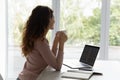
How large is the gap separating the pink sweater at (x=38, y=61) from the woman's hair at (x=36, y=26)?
0.06 metres

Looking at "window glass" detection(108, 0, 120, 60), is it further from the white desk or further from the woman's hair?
the woman's hair

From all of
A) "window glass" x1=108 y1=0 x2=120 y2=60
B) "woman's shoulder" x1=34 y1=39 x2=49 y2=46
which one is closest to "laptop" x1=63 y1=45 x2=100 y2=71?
"woman's shoulder" x1=34 y1=39 x2=49 y2=46

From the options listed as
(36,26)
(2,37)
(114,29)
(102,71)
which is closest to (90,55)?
(102,71)

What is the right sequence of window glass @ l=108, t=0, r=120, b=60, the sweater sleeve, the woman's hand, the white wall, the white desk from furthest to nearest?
window glass @ l=108, t=0, r=120, b=60 < the white wall < the woman's hand < the sweater sleeve < the white desk

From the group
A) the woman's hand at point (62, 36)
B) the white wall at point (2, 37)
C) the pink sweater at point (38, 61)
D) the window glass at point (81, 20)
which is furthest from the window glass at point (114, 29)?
the pink sweater at point (38, 61)

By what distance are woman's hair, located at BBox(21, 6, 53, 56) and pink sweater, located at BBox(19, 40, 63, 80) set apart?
0.19ft

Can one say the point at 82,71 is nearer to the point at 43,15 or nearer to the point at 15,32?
the point at 43,15

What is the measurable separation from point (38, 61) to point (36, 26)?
0.95ft

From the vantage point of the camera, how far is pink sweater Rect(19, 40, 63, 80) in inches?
73.9

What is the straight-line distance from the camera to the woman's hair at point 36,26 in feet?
6.42

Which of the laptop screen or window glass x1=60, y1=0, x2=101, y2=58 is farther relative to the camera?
window glass x1=60, y1=0, x2=101, y2=58

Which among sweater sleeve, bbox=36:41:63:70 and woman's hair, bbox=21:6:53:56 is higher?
woman's hair, bbox=21:6:53:56

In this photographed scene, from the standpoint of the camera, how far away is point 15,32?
13.4 ft

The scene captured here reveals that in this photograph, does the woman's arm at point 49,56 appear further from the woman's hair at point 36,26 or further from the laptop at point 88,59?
the laptop at point 88,59
